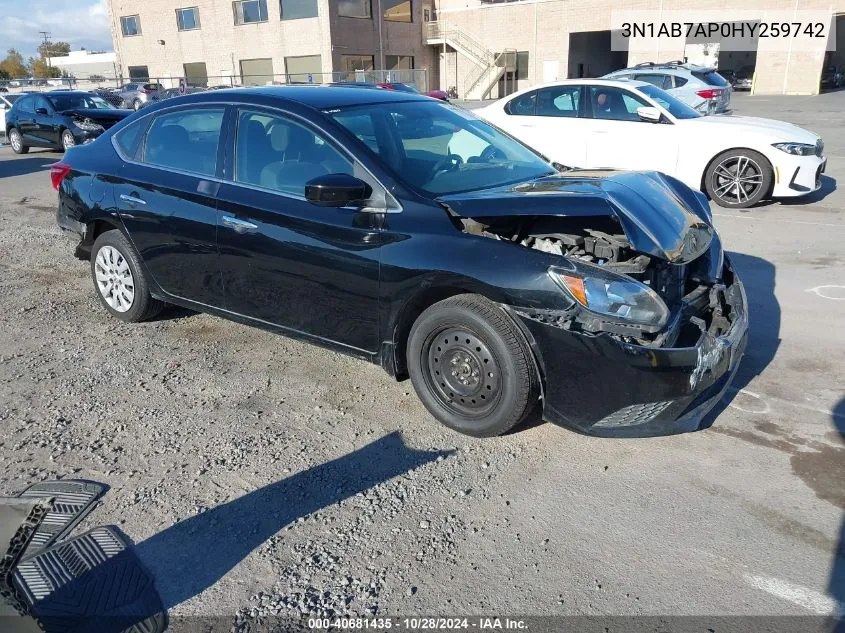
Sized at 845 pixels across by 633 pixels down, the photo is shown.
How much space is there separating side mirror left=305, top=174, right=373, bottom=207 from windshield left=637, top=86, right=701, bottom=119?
6.80 meters

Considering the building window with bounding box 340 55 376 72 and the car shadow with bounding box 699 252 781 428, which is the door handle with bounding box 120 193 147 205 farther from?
the building window with bounding box 340 55 376 72

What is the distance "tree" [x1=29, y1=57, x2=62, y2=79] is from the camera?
81.8 meters

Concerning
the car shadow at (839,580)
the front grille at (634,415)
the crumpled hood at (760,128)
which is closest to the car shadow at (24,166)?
the crumpled hood at (760,128)

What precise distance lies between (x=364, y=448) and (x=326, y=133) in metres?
1.78

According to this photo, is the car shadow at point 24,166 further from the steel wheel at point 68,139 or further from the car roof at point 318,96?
the car roof at point 318,96

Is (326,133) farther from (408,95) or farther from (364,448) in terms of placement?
(364,448)

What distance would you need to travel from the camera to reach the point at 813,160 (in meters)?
8.47

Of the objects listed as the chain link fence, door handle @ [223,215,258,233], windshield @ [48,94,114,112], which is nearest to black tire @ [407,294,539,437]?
door handle @ [223,215,258,233]

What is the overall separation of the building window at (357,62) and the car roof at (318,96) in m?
38.6

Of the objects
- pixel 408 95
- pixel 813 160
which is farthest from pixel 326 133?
pixel 813 160

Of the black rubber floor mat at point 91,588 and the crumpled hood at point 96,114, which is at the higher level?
the crumpled hood at point 96,114

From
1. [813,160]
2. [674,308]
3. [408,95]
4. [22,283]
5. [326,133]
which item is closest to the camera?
[674,308]

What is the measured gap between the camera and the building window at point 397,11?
4409 centimetres

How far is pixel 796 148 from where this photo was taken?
27.5 feet
